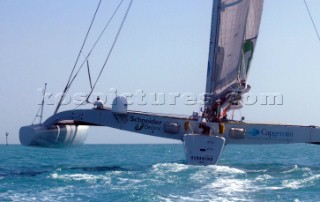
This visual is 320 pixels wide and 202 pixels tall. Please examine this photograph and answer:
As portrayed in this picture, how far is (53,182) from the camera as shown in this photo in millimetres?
19703

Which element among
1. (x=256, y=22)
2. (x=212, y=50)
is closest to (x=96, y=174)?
(x=212, y=50)

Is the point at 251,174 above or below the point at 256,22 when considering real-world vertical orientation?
below

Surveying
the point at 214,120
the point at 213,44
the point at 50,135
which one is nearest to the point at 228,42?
the point at 213,44

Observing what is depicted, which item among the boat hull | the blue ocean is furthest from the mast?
the boat hull

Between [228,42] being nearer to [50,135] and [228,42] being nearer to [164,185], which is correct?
[50,135]

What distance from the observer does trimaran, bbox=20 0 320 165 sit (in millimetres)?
23875

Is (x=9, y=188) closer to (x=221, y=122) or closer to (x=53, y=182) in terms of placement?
(x=53, y=182)

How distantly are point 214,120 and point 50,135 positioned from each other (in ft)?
20.2

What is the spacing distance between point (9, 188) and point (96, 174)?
429 centimetres

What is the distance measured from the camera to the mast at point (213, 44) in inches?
964

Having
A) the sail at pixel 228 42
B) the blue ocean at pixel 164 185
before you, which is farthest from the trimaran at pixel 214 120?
the blue ocean at pixel 164 185

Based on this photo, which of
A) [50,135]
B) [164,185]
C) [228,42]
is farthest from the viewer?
[228,42]

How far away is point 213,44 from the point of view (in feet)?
81.2

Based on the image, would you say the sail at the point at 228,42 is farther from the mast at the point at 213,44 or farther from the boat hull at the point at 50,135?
the boat hull at the point at 50,135
